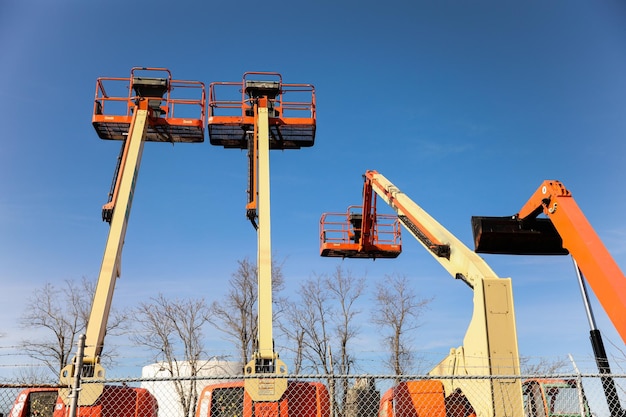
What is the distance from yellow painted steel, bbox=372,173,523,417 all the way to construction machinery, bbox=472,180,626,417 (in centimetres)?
67

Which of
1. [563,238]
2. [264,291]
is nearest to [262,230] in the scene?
[264,291]

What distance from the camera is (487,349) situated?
344 inches

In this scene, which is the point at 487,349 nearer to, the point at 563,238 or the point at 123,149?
the point at 563,238

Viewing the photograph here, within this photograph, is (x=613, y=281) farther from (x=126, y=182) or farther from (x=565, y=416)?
(x=126, y=182)

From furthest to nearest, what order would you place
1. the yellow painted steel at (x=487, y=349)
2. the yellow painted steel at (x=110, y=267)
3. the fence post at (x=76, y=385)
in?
1. the yellow painted steel at (x=110, y=267)
2. the yellow painted steel at (x=487, y=349)
3. the fence post at (x=76, y=385)

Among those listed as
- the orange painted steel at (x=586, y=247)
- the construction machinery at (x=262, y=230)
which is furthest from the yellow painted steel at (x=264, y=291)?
the orange painted steel at (x=586, y=247)

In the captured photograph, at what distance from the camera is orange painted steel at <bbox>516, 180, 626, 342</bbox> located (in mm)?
6781

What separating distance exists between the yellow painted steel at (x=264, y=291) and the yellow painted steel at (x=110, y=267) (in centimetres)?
265

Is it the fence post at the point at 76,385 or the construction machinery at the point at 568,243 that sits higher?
the construction machinery at the point at 568,243

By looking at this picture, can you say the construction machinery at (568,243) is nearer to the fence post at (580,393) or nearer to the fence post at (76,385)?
the fence post at (580,393)

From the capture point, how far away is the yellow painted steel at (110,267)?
9.02 metres

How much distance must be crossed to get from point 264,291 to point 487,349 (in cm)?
448

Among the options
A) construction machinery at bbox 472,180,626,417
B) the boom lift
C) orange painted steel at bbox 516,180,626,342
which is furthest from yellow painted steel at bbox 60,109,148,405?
orange painted steel at bbox 516,180,626,342

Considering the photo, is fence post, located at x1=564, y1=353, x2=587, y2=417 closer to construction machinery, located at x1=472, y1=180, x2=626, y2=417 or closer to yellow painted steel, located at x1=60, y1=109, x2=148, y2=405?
construction machinery, located at x1=472, y1=180, x2=626, y2=417
